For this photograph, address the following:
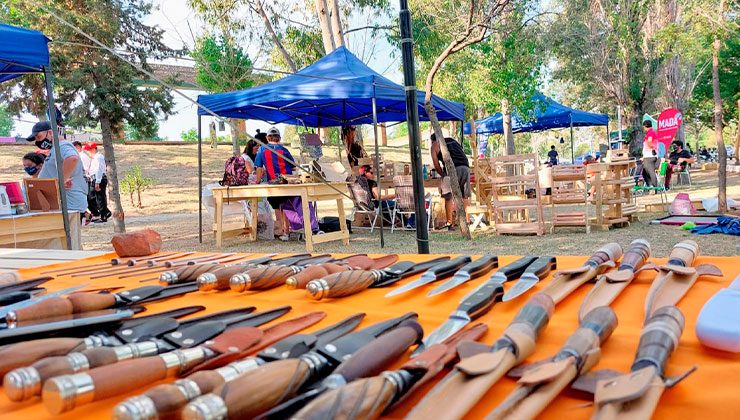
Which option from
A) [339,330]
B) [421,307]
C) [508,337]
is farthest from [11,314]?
[508,337]

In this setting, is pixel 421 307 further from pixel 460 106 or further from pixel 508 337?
pixel 460 106

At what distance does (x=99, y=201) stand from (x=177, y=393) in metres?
13.4

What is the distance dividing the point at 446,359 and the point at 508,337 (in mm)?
97

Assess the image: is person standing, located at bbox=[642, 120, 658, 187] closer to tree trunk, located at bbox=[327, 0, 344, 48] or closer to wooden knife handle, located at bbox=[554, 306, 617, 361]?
tree trunk, located at bbox=[327, 0, 344, 48]

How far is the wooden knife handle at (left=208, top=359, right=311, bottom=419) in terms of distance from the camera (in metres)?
0.60

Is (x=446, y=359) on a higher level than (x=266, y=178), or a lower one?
lower

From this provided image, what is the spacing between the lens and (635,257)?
1.29 m

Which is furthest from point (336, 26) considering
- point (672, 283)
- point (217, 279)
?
point (672, 283)

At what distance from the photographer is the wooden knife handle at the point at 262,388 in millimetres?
598

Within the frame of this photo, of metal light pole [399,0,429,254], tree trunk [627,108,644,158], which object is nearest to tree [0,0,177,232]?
metal light pole [399,0,429,254]

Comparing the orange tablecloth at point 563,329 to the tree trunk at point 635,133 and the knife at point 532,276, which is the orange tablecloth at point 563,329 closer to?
the knife at point 532,276

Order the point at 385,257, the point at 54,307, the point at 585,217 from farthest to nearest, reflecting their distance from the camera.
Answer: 1. the point at 585,217
2. the point at 385,257
3. the point at 54,307

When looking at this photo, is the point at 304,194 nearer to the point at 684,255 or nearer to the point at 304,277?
the point at 304,277

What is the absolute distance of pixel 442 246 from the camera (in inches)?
257
